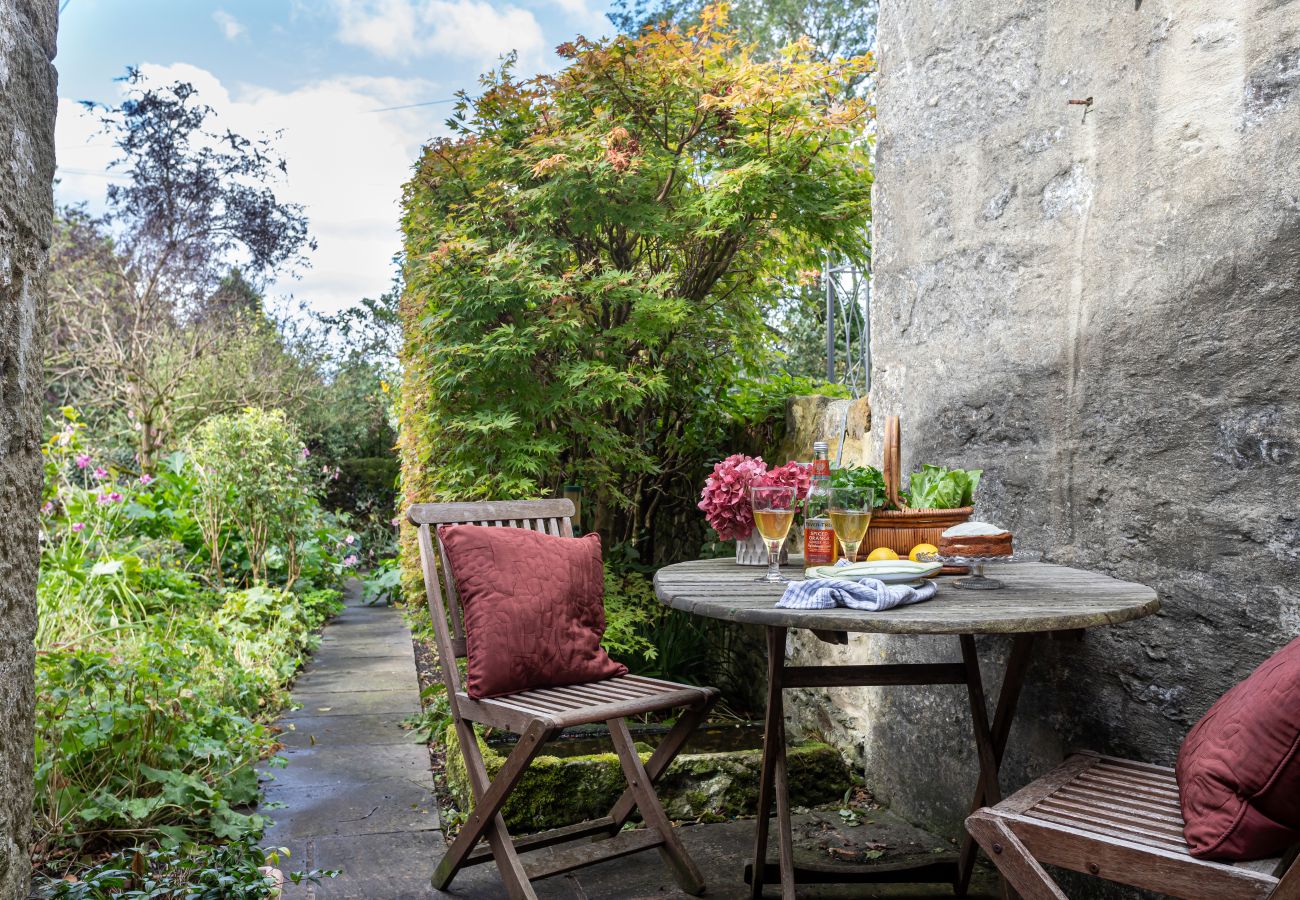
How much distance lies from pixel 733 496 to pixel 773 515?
288 millimetres

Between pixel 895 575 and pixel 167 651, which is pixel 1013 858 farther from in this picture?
pixel 167 651

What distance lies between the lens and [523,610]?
2643mm

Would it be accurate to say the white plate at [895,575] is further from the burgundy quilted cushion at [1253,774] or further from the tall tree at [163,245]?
the tall tree at [163,245]

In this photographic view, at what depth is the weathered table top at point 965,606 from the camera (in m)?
1.73

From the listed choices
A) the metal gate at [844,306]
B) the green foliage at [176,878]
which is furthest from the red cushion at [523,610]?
the metal gate at [844,306]

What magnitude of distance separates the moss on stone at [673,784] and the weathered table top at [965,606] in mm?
1050

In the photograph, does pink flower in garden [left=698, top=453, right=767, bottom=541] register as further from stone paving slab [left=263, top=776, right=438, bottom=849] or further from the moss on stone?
stone paving slab [left=263, top=776, right=438, bottom=849]

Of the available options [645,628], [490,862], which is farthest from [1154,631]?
[645,628]

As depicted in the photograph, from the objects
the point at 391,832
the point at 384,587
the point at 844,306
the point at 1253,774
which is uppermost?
the point at 844,306

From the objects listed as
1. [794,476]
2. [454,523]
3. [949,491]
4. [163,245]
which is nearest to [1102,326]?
[949,491]

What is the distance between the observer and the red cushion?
260 cm

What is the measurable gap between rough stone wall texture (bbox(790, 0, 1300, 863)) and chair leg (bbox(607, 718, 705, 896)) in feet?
2.80

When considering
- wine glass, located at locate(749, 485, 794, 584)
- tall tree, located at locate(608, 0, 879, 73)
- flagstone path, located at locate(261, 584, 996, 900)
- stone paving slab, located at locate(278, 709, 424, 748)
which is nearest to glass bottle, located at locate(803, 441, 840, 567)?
wine glass, located at locate(749, 485, 794, 584)

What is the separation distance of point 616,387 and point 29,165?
8.56 feet
